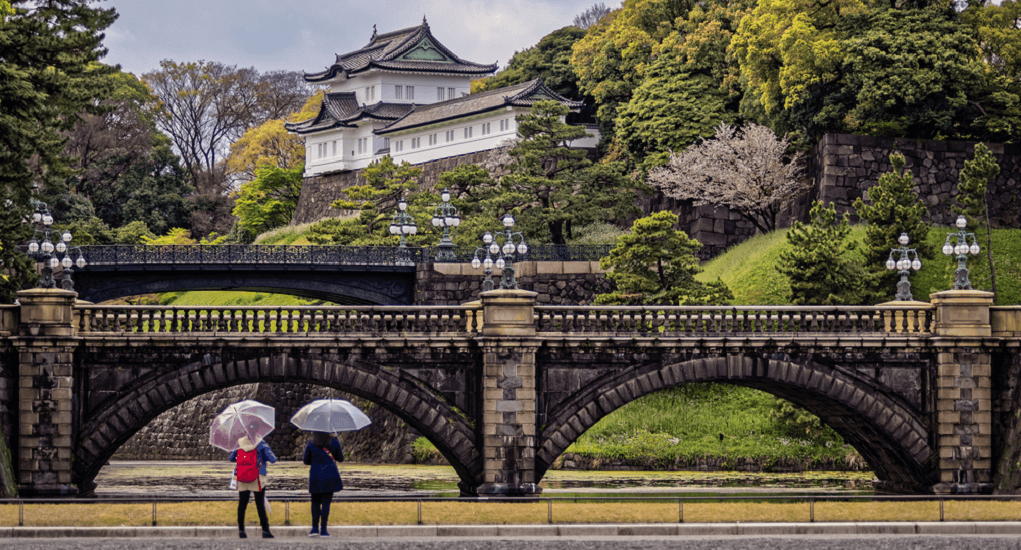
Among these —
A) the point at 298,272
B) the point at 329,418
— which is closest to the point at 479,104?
the point at 298,272

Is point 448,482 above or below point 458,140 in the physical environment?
below

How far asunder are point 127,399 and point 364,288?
78.8 feet

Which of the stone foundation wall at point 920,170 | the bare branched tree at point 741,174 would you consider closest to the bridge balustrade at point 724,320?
the stone foundation wall at point 920,170

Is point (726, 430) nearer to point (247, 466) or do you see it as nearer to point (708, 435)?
point (708, 435)

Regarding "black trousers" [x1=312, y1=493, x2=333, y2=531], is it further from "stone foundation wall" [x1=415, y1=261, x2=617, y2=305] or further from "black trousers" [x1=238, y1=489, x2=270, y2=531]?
"stone foundation wall" [x1=415, y1=261, x2=617, y2=305]

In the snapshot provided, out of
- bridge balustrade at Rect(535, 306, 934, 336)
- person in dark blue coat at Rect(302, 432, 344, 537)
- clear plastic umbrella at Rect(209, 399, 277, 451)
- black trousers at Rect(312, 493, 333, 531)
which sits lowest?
black trousers at Rect(312, 493, 333, 531)

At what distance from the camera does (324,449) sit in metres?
24.6

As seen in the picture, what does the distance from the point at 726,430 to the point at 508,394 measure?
17269mm

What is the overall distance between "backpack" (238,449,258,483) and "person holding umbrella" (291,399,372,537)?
2.93 ft

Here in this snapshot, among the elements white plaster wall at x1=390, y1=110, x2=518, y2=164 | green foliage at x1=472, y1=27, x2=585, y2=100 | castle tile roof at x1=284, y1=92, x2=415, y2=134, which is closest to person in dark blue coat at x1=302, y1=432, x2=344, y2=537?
white plaster wall at x1=390, y1=110, x2=518, y2=164

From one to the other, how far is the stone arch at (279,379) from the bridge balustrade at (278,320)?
36.9 inches

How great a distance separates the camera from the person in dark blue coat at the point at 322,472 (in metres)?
24.4

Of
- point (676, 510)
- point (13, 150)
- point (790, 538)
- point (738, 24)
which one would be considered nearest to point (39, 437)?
point (13, 150)

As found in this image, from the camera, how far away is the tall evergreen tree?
3722 centimetres
